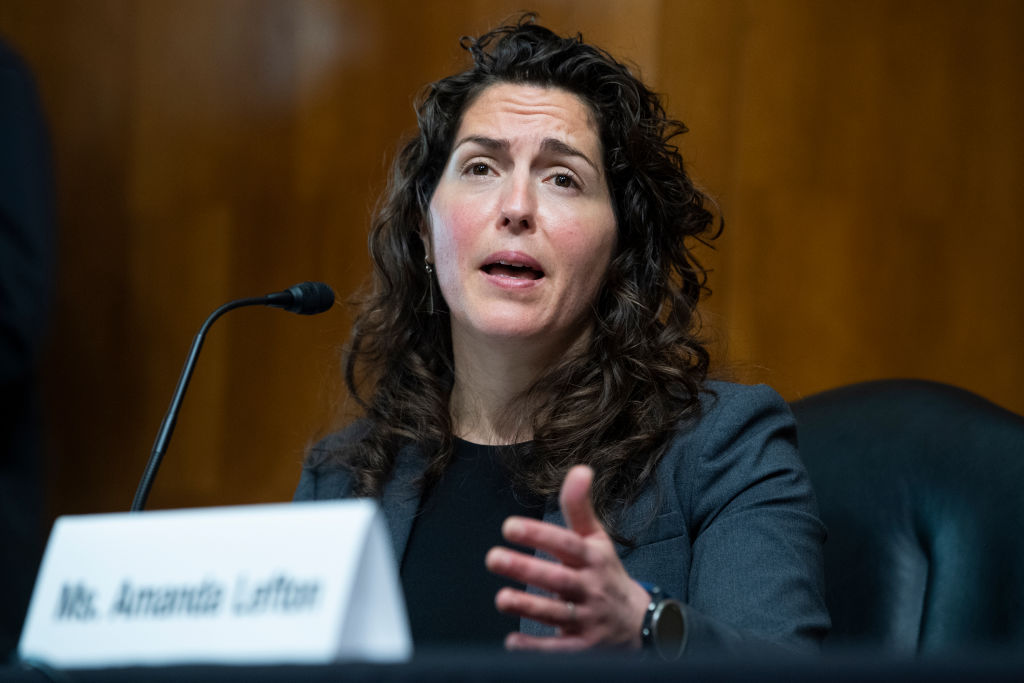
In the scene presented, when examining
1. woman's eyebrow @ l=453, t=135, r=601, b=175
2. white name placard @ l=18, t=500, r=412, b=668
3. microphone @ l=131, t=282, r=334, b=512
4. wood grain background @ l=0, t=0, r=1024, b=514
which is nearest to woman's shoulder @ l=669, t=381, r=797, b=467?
woman's eyebrow @ l=453, t=135, r=601, b=175

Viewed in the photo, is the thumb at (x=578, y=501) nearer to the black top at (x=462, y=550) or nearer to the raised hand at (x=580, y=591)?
the raised hand at (x=580, y=591)

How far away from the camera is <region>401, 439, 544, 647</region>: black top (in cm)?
142

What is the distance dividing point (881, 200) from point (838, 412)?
3.60ft

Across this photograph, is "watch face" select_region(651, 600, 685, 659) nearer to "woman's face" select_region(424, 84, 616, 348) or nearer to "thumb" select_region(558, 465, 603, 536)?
"thumb" select_region(558, 465, 603, 536)

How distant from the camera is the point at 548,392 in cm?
163

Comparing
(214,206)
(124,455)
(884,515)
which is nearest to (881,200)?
(884,515)

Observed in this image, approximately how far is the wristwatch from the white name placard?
11.3 inches

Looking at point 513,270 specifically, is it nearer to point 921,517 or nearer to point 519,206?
point 519,206

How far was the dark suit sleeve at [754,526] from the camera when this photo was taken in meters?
1.22

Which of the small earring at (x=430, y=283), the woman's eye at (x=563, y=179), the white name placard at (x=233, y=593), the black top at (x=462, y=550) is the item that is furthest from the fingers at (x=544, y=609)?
the small earring at (x=430, y=283)

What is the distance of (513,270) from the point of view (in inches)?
64.2

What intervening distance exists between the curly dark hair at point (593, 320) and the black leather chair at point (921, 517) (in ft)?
0.82

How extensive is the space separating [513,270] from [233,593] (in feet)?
3.31

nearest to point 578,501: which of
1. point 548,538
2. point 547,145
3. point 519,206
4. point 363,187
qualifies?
point 548,538
